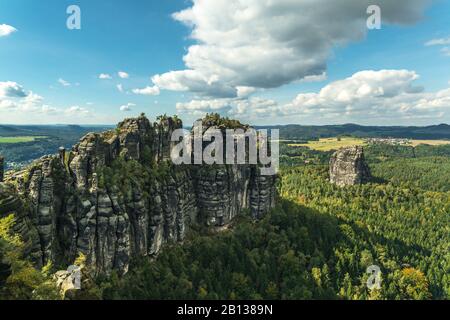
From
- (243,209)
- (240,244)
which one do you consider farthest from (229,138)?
(240,244)

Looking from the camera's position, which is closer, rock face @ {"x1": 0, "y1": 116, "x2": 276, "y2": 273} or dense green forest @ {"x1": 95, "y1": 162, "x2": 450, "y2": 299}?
rock face @ {"x1": 0, "y1": 116, "x2": 276, "y2": 273}

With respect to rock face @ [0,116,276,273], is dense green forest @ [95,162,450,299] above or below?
below

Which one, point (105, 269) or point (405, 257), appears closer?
point (105, 269)

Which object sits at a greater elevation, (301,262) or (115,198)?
(115,198)

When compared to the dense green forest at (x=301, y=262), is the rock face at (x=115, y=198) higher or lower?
higher

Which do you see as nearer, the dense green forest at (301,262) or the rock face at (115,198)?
the rock face at (115,198)
